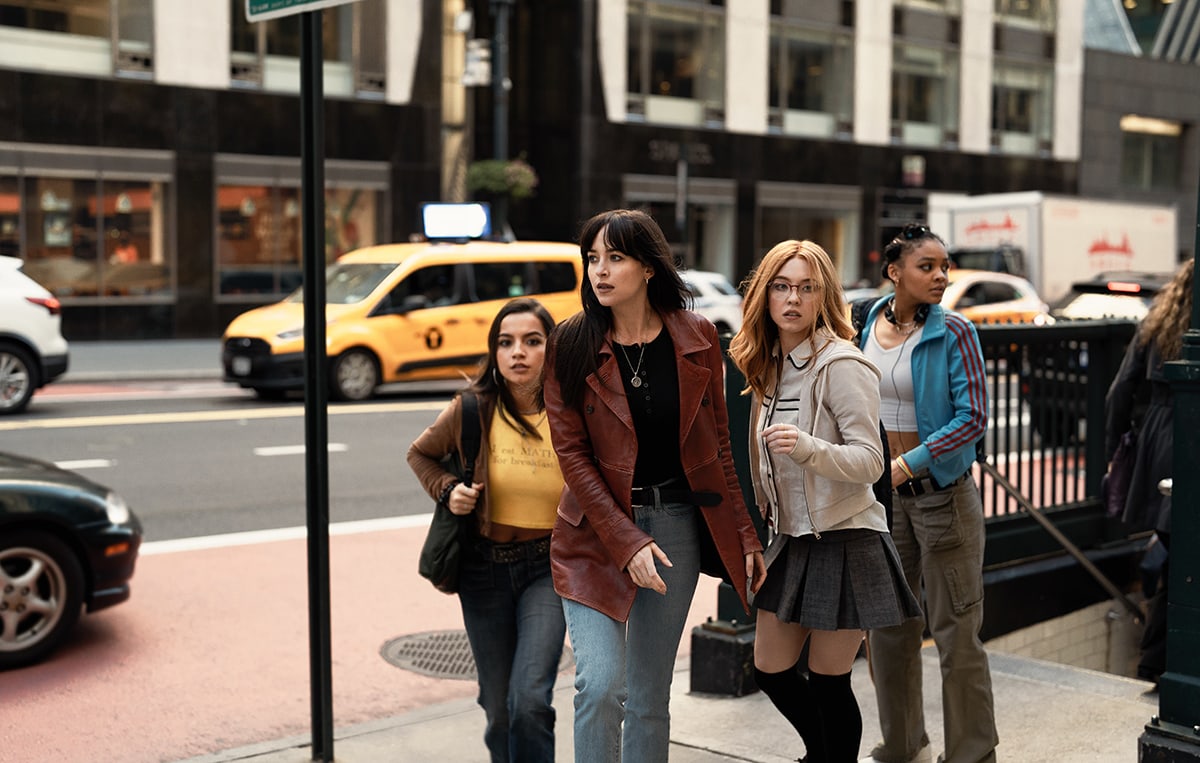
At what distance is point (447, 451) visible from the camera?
14.3ft

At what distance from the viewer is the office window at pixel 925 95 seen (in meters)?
38.7

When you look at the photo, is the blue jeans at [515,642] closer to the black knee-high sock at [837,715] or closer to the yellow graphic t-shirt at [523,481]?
the yellow graphic t-shirt at [523,481]

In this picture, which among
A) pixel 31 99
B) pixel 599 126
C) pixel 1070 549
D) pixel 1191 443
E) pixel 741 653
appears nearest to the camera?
pixel 1191 443

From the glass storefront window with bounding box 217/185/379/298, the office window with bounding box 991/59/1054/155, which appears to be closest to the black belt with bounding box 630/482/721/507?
the glass storefront window with bounding box 217/185/379/298

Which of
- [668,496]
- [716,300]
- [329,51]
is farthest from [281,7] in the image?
[329,51]

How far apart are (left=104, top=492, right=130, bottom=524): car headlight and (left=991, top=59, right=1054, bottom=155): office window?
3820cm

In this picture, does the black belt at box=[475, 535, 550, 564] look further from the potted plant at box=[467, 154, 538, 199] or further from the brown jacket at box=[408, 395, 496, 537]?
the potted plant at box=[467, 154, 538, 199]

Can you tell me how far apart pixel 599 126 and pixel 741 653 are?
27.9m

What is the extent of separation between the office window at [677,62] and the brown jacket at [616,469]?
30204 mm

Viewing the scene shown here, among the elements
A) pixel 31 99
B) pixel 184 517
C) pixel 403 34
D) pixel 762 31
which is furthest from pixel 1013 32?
pixel 184 517

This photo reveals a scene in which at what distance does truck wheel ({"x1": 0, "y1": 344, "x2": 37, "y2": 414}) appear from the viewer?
14602 mm

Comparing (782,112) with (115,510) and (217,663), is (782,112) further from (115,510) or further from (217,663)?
(217,663)

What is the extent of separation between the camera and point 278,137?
26891 mm

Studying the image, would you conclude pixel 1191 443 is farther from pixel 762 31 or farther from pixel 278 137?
pixel 762 31
